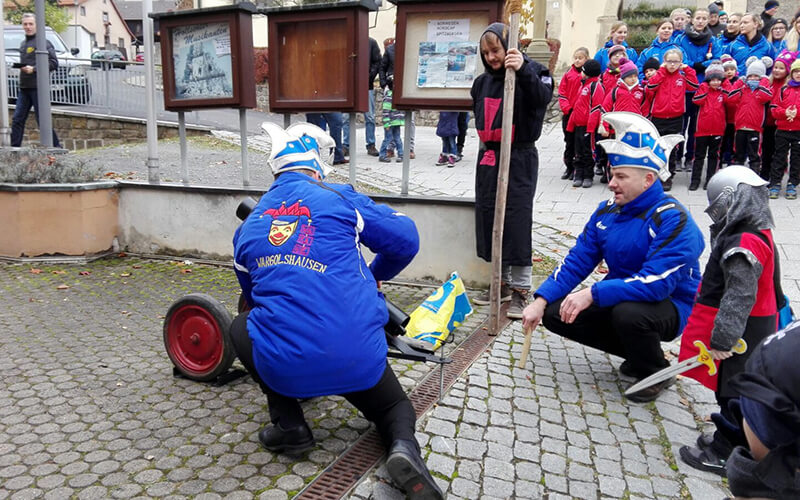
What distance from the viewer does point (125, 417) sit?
3.74m

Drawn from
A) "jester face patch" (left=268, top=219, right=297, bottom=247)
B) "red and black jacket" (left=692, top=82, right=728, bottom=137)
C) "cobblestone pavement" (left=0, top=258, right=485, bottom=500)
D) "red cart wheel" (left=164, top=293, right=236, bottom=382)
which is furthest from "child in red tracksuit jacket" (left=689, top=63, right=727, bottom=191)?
"jester face patch" (left=268, top=219, right=297, bottom=247)

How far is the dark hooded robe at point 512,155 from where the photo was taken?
17.4ft

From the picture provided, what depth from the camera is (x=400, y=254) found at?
3520 mm

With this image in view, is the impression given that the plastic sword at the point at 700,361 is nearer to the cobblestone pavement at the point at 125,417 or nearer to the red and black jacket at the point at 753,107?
the cobblestone pavement at the point at 125,417

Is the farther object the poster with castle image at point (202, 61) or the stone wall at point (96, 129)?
the stone wall at point (96, 129)

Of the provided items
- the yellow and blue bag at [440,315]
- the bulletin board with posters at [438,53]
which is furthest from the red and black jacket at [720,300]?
the bulletin board with posters at [438,53]

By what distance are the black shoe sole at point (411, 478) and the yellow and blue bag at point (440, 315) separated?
70.6 inches

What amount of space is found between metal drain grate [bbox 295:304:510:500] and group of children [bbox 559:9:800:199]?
582cm

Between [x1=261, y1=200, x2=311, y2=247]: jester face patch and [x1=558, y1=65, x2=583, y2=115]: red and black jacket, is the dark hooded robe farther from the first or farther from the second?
[x1=558, y1=65, x2=583, y2=115]: red and black jacket

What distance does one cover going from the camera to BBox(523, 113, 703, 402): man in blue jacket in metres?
3.87

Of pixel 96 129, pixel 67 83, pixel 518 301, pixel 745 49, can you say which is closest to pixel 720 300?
pixel 518 301

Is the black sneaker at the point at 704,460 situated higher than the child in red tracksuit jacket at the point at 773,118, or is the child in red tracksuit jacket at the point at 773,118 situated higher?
the child in red tracksuit jacket at the point at 773,118

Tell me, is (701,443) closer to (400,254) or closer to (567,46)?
(400,254)

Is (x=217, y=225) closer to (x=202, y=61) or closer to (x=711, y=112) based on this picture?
(x=202, y=61)
